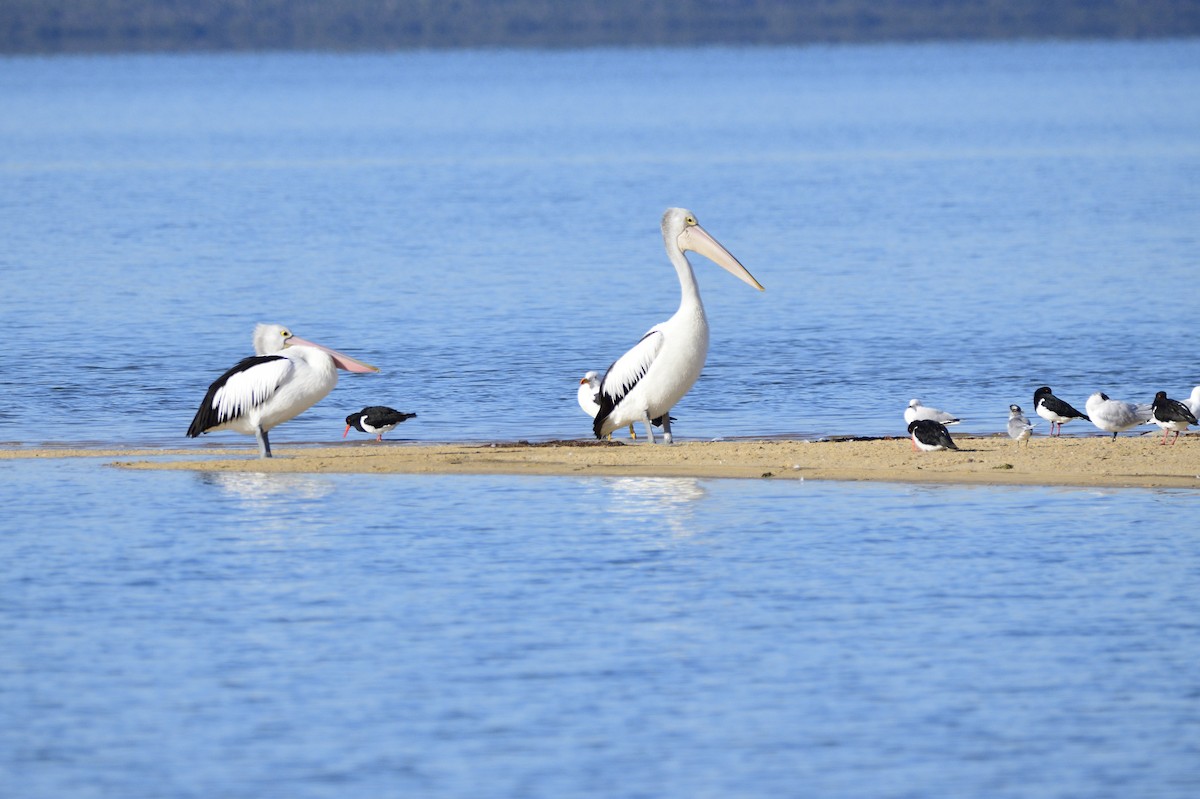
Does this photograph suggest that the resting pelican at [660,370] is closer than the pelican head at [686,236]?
Yes

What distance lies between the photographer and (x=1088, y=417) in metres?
14.7

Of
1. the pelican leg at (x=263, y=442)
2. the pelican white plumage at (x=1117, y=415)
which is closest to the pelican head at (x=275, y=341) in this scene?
the pelican leg at (x=263, y=442)

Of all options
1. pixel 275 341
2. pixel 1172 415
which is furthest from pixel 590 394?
pixel 1172 415

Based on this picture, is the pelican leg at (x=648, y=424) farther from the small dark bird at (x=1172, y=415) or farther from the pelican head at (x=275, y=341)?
the small dark bird at (x=1172, y=415)

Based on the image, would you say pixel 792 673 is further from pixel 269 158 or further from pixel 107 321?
pixel 269 158

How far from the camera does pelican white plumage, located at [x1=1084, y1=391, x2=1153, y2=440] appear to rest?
46.6 ft

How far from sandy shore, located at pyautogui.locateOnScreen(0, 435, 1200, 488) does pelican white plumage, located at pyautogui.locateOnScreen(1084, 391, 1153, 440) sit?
11.9 inches

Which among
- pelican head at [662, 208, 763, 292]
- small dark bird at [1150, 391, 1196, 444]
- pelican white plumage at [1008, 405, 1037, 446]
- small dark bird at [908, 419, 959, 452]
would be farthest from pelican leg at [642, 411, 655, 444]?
small dark bird at [1150, 391, 1196, 444]

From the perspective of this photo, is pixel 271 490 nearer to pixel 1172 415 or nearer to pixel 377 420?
pixel 377 420

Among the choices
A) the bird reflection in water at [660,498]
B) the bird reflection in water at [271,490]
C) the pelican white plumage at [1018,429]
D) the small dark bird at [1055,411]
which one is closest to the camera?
the bird reflection in water at [660,498]

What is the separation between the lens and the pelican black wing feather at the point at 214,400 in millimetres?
13930

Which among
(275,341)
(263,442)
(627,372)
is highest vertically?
(275,341)

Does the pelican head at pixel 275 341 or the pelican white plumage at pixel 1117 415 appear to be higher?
the pelican head at pixel 275 341

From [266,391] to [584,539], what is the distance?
3.47 m
